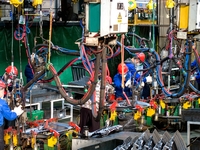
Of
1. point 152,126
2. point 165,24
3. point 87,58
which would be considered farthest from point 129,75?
point 165,24

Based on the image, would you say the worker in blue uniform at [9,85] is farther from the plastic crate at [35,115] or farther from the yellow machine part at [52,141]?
the plastic crate at [35,115]

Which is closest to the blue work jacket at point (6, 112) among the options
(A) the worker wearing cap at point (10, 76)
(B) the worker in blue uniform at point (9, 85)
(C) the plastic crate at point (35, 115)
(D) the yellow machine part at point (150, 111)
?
(B) the worker in blue uniform at point (9, 85)

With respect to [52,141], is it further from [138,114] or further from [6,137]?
[138,114]

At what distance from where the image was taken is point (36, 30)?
33.6ft

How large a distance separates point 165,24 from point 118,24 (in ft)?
31.6

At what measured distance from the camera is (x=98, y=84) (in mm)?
6613

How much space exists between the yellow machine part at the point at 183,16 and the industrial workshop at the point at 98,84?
0.01m

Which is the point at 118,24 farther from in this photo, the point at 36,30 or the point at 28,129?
the point at 36,30

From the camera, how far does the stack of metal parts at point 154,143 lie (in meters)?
3.77

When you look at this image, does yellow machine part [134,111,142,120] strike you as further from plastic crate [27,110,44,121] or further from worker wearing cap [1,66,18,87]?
worker wearing cap [1,66,18,87]

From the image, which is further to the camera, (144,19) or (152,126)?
(144,19)

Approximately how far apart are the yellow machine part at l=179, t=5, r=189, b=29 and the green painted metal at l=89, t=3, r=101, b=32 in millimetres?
2188

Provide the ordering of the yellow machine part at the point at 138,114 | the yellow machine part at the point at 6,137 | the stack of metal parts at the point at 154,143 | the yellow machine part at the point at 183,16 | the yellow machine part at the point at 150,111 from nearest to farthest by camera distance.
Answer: the stack of metal parts at the point at 154,143 < the yellow machine part at the point at 183,16 < the yellow machine part at the point at 6,137 < the yellow machine part at the point at 138,114 < the yellow machine part at the point at 150,111

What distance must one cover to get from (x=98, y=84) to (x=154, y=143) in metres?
2.74
